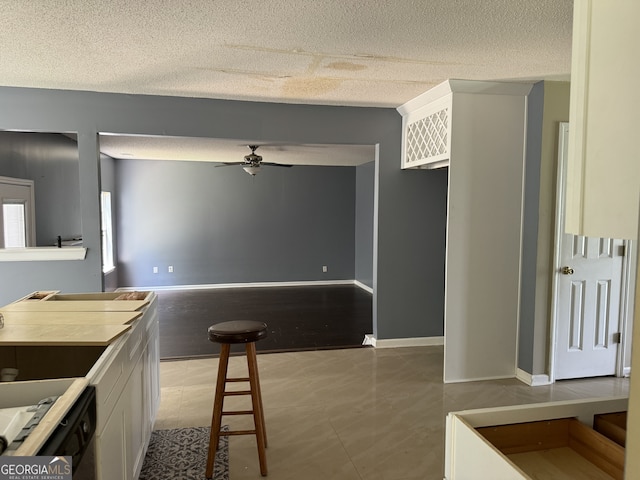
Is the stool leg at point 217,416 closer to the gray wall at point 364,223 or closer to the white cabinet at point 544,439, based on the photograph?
the white cabinet at point 544,439

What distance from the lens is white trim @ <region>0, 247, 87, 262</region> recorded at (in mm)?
3838

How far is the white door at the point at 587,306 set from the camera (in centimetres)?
362

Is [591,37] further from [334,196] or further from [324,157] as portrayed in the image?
[334,196]

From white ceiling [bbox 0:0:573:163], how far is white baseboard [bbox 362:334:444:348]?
238 cm

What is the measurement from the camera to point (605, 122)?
800 mm

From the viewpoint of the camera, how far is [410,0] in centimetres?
221

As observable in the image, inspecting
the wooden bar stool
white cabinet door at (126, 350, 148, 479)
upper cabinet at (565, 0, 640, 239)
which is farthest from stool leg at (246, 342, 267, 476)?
upper cabinet at (565, 0, 640, 239)

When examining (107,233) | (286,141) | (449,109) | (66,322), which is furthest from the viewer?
(107,233)

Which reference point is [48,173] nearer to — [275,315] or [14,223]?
[14,223]

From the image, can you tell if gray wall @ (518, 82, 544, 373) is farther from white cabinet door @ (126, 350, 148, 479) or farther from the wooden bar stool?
white cabinet door @ (126, 350, 148, 479)

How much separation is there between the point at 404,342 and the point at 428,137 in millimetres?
2046

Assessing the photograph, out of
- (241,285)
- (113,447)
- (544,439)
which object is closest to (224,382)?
(113,447)

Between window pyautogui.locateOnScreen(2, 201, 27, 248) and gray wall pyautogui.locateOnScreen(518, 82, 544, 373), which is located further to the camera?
window pyautogui.locateOnScreen(2, 201, 27, 248)

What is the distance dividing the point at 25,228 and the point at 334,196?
16.7 ft
